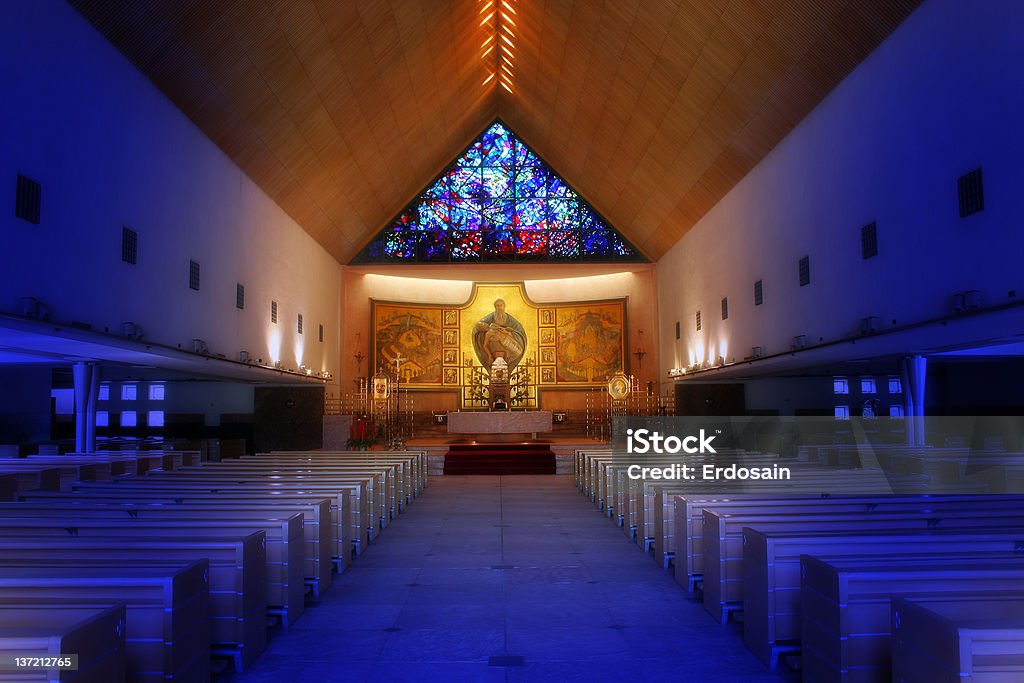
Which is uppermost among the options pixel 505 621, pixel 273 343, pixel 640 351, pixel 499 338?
pixel 499 338

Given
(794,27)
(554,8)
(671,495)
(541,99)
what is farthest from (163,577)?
(541,99)

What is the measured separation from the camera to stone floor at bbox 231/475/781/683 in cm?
507

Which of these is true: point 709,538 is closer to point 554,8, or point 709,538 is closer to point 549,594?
point 549,594

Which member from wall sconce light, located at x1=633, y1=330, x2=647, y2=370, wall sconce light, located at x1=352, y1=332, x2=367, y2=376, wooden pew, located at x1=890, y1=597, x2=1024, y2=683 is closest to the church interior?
wooden pew, located at x1=890, y1=597, x2=1024, y2=683

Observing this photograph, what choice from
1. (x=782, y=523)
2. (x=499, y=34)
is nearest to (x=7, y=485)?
(x=782, y=523)

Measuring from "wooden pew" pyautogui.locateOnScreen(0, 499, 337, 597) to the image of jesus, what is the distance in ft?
74.6

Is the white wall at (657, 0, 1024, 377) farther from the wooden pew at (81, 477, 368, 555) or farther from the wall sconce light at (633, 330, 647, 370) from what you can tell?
the wall sconce light at (633, 330, 647, 370)

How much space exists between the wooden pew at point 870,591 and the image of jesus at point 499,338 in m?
25.9

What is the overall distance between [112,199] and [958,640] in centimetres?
1288

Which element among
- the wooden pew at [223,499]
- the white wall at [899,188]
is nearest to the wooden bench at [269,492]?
the wooden pew at [223,499]

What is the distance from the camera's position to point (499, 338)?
3005cm

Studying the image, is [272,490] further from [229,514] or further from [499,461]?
[499,461]

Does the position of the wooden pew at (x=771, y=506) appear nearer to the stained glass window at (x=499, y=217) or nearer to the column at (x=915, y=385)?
the column at (x=915, y=385)

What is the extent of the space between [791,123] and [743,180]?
10.6 feet
